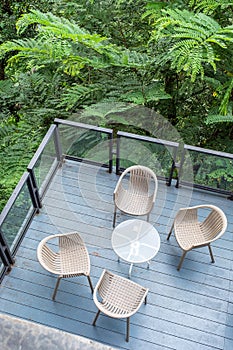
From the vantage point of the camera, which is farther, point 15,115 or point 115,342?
point 15,115

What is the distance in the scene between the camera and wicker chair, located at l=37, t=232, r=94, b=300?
4.16 m

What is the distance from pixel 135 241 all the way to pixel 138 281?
48 centimetres

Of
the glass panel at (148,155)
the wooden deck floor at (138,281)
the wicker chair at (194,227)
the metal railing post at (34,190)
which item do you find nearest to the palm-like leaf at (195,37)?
the glass panel at (148,155)

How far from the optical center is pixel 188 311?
166 inches

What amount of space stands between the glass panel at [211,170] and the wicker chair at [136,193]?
0.57 meters

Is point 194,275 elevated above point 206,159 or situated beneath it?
situated beneath

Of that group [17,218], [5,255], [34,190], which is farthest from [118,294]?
[34,190]

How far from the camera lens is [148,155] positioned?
200 inches

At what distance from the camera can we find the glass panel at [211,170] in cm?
476

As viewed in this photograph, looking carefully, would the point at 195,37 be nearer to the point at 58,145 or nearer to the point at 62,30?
the point at 62,30

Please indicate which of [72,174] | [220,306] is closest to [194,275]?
[220,306]

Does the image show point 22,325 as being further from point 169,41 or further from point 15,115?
point 15,115

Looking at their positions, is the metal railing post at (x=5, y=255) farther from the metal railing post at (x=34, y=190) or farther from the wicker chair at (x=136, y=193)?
the wicker chair at (x=136, y=193)

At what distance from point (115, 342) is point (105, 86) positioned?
3203 millimetres
